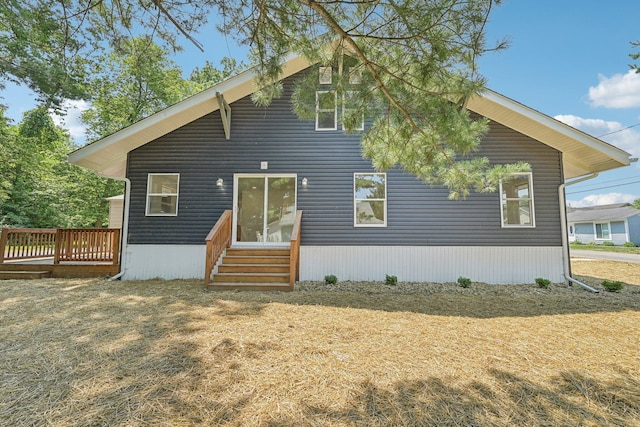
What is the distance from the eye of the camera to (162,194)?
A: 280 inches

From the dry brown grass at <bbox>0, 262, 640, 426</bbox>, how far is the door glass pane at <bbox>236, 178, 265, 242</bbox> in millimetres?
2603

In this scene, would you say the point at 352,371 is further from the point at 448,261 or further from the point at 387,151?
the point at 448,261

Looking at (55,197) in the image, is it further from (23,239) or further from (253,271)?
(253,271)

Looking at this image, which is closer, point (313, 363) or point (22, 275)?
point (313, 363)

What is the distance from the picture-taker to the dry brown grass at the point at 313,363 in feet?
6.12

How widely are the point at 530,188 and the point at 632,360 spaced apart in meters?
5.10

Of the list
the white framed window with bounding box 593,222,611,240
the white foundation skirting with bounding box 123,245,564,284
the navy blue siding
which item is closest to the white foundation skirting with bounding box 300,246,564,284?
the white foundation skirting with bounding box 123,245,564,284

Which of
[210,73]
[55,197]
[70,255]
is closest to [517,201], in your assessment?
[70,255]

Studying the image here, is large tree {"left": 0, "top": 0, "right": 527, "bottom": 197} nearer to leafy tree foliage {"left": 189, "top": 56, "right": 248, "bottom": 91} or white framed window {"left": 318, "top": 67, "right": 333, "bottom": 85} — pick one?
white framed window {"left": 318, "top": 67, "right": 333, "bottom": 85}

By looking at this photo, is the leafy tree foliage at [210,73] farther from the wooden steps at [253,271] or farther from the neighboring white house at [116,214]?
the wooden steps at [253,271]

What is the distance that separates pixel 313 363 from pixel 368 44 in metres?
3.78

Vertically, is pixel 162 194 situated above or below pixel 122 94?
below

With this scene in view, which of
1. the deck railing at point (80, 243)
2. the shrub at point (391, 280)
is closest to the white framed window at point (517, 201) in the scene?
the shrub at point (391, 280)

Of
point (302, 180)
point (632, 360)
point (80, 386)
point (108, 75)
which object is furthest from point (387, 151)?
point (108, 75)
